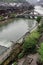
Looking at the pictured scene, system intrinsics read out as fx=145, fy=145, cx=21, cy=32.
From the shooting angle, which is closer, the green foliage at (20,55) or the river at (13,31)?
the green foliage at (20,55)

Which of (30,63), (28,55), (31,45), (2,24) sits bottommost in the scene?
(30,63)

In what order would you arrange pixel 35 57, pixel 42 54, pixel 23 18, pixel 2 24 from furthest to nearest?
pixel 23 18, pixel 2 24, pixel 35 57, pixel 42 54

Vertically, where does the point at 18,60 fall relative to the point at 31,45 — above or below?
below

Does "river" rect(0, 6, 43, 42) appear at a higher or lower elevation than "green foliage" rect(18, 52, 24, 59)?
higher

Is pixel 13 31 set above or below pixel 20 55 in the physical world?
above

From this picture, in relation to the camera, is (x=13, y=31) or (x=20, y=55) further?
(x=13, y=31)

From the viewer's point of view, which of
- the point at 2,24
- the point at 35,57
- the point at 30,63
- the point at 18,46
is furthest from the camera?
the point at 2,24

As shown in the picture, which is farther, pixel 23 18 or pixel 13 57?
pixel 23 18

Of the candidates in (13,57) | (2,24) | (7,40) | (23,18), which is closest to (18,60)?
(13,57)

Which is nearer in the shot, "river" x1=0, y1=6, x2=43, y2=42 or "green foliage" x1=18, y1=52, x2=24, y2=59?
"green foliage" x1=18, y1=52, x2=24, y2=59

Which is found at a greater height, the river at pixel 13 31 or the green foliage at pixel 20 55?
the river at pixel 13 31

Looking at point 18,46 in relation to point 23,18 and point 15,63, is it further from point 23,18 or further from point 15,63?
point 23,18
